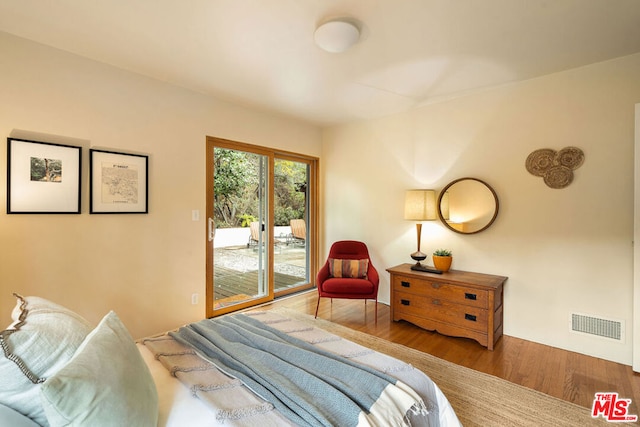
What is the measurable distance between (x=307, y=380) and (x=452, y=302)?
216 cm

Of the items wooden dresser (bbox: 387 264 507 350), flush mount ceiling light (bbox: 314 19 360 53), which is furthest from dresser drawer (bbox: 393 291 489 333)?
flush mount ceiling light (bbox: 314 19 360 53)

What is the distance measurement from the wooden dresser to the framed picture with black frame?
317 cm

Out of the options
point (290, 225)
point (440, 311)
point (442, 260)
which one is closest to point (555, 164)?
point (442, 260)

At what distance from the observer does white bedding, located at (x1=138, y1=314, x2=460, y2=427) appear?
1.04 m

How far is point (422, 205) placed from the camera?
3.32m

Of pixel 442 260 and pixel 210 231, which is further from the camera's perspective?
pixel 210 231

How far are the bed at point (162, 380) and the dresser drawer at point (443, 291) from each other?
66.2 inches

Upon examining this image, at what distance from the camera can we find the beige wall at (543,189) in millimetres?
2463

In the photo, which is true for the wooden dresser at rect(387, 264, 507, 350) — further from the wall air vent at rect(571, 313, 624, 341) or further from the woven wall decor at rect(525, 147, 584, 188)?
the woven wall decor at rect(525, 147, 584, 188)

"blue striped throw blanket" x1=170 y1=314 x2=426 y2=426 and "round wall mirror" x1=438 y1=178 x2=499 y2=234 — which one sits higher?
"round wall mirror" x1=438 y1=178 x2=499 y2=234

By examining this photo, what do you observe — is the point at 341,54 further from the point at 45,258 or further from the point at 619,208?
the point at 45,258

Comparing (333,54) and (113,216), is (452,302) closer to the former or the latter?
(333,54)

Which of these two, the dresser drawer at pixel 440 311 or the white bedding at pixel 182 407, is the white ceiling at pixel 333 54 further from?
the dresser drawer at pixel 440 311

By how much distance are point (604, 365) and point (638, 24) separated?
2.60 m
